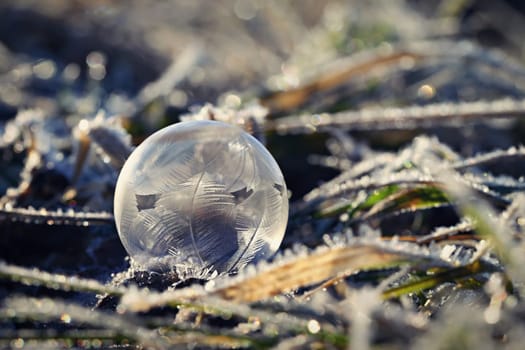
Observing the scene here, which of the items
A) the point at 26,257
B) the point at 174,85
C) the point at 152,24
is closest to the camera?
the point at 26,257

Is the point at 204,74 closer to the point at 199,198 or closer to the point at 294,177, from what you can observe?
the point at 294,177

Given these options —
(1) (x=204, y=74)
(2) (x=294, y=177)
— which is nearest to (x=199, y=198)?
(2) (x=294, y=177)

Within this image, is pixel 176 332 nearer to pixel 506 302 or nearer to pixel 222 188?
pixel 222 188

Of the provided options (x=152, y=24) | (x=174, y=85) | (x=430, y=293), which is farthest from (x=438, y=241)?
(x=152, y=24)

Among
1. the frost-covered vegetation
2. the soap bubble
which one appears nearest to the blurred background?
the frost-covered vegetation

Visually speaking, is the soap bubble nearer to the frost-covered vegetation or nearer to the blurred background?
the frost-covered vegetation

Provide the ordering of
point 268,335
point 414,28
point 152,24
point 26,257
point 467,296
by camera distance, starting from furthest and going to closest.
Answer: point 152,24
point 414,28
point 26,257
point 467,296
point 268,335
